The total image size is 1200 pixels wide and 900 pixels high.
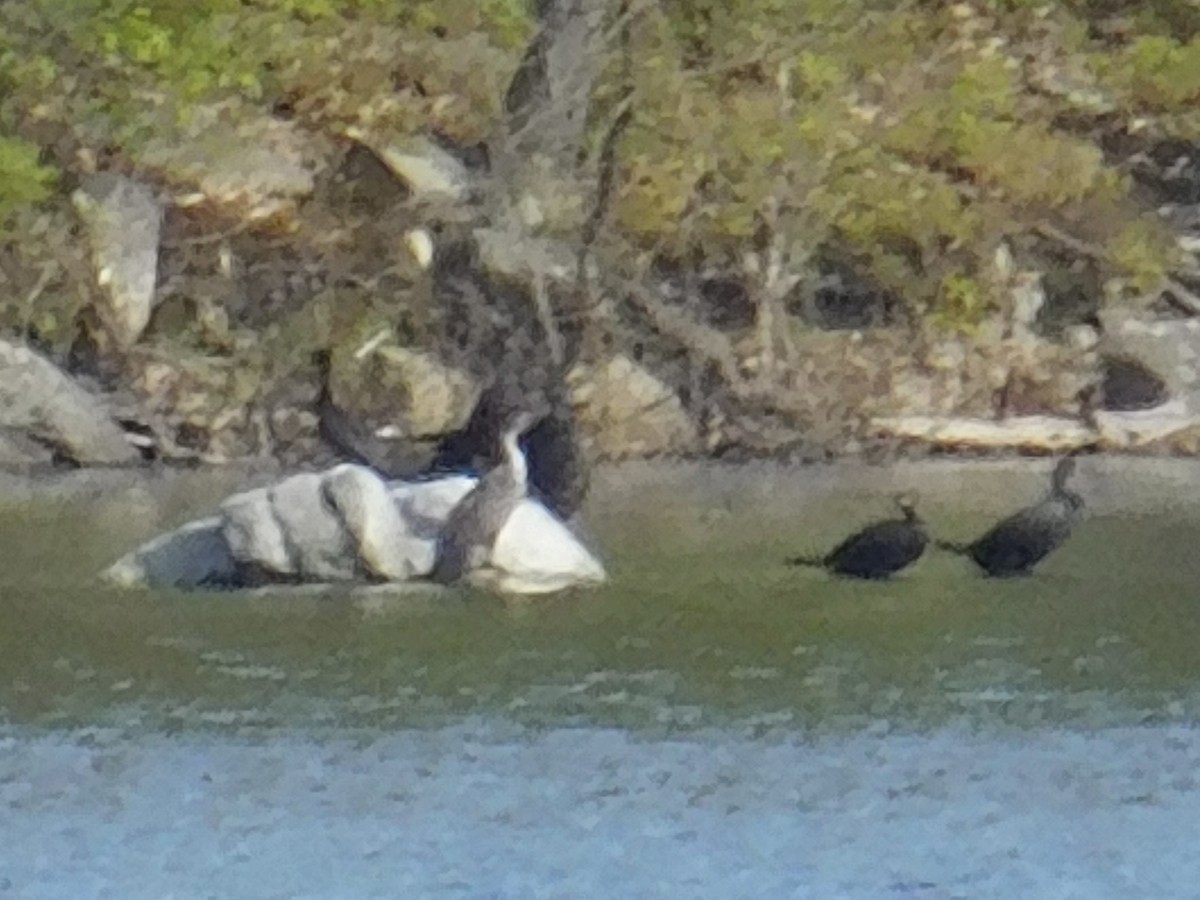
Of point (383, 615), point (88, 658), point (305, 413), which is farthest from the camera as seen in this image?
point (305, 413)

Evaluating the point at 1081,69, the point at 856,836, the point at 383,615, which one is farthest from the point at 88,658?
the point at 1081,69

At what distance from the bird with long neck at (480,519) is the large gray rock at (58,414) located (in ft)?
5.54

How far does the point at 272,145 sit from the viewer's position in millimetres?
4984

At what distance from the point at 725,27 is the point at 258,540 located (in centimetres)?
243

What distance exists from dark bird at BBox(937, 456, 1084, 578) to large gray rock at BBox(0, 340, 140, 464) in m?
2.01

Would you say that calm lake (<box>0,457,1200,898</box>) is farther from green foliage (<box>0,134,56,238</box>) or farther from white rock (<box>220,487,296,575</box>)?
Answer: green foliage (<box>0,134,56,238</box>)

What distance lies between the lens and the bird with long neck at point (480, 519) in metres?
2.94

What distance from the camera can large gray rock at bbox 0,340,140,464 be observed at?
4516 millimetres

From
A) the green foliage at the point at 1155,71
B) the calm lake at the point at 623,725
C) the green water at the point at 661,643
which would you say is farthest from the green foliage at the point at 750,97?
the calm lake at the point at 623,725

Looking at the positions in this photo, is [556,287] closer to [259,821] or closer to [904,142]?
[904,142]

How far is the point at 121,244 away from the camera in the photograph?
4902 mm

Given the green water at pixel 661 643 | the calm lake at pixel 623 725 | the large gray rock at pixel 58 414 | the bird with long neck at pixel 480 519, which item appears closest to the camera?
the calm lake at pixel 623 725

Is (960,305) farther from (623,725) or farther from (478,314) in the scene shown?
(623,725)

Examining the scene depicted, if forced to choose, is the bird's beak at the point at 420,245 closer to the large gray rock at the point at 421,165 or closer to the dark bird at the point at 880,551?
the large gray rock at the point at 421,165
